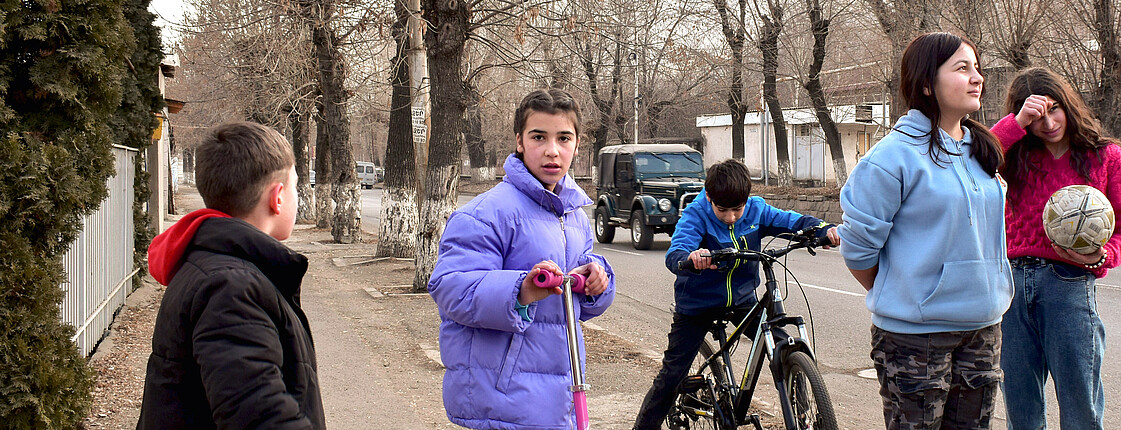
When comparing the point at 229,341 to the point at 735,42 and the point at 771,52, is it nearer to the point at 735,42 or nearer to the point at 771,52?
the point at 771,52

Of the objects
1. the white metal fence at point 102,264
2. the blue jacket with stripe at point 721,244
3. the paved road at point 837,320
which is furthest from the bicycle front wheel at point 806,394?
the white metal fence at point 102,264

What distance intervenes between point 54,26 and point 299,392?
338 cm

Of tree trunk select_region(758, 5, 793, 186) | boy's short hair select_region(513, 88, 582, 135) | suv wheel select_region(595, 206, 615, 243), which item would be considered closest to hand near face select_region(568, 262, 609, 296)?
boy's short hair select_region(513, 88, 582, 135)

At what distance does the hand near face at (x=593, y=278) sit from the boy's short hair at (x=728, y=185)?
1.49 m

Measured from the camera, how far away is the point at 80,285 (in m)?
6.66

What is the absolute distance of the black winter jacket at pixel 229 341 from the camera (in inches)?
76.9

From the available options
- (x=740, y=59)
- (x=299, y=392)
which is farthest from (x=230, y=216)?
(x=740, y=59)

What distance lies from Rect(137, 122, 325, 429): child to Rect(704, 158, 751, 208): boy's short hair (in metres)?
2.31

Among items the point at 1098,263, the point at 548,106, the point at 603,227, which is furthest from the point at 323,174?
the point at 1098,263

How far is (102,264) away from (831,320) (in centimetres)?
681

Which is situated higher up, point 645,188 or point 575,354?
point 645,188

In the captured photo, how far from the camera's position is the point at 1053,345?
11.4 ft

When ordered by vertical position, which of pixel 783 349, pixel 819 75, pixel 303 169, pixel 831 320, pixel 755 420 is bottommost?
pixel 831 320

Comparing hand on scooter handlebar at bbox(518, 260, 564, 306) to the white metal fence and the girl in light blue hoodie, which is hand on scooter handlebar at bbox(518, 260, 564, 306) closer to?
the girl in light blue hoodie
